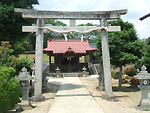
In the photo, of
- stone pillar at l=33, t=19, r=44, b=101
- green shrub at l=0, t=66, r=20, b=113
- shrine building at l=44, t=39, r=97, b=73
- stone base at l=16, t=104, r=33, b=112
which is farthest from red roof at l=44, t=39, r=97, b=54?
green shrub at l=0, t=66, r=20, b=113

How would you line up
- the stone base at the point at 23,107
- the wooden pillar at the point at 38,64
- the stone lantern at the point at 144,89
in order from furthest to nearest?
the wooden pillar at the point at 38,64, the stone lantern at the point at 144,89, the stone base at the point at 23,107

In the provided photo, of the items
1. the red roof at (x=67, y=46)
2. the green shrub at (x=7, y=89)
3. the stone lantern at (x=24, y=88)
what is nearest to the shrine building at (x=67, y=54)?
the red roof at (x=67, y=46)

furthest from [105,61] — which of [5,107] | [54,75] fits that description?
[54,75]

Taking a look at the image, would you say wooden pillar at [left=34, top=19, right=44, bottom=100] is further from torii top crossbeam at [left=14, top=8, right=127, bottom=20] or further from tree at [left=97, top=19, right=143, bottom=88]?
tree at [left=97, top=19, right=143, bottom=88]

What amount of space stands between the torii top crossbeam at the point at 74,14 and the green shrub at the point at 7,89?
3.85m

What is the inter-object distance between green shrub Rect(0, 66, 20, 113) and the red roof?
739 inches

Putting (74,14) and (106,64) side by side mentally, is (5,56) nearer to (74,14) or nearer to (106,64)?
(74,14)

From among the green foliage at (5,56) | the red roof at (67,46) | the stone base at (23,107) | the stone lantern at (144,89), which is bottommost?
the stone base at (23,107)

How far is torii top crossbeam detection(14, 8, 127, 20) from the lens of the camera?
10.5m

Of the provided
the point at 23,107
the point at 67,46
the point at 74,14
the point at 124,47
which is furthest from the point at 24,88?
the point at 67,46

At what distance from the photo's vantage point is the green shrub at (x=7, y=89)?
6.97 metres

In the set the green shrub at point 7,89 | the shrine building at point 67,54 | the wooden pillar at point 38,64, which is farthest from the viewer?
the shrine building at point 67,54

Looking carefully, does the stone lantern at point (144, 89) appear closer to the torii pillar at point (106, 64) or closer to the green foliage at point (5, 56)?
the torii pillar at point (106, 64)

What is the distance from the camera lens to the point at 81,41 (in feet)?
104
